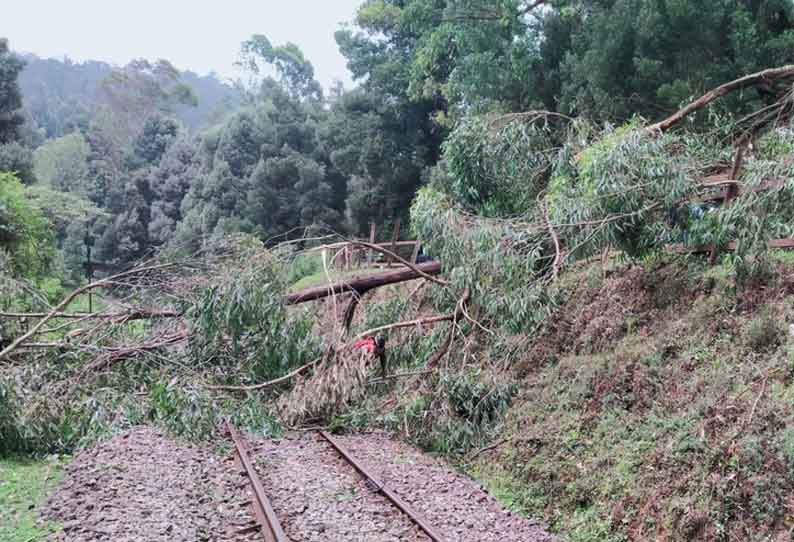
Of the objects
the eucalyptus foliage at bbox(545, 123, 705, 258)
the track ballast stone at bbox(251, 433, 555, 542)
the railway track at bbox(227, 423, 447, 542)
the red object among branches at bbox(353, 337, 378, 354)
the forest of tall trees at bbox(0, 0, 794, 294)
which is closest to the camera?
the railway track at bbox(227, 423, 447, 542)

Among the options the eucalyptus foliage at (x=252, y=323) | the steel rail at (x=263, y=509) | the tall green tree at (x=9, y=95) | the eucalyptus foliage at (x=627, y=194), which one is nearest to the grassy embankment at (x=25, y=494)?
the steel rail at (x=263, y=509)

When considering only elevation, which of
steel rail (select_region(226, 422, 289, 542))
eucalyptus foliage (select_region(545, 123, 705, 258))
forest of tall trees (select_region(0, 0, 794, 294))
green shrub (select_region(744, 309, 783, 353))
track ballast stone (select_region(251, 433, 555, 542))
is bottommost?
track ballast stone (select_region(251, 433, 555, 542))

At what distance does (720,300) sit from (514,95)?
1193 cm

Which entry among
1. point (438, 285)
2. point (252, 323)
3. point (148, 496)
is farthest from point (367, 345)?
point (148, 496)

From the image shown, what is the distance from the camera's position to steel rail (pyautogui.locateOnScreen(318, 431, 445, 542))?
5961 millimetres

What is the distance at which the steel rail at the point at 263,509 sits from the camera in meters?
5.61

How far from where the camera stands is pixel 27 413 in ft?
26.3

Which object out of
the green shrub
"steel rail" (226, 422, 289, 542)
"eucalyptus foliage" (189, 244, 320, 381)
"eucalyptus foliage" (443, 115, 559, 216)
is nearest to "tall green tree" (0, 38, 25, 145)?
"eucalyptus foliage" (189, 244, 320, 381)

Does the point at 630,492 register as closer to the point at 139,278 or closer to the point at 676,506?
the point at 676,506

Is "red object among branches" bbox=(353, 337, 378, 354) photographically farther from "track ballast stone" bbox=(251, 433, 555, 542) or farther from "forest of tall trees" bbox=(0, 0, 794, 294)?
"forest of tall trees" bbox=(0, 0, 794, 294)

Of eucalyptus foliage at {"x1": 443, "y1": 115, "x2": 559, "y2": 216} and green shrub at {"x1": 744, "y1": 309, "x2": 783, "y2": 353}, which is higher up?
eucalyptus foliage at {"x1": 443, "y1": 115, "x2": 559, "y2": 216}

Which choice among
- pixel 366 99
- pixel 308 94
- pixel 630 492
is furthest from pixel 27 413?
pixel 308 94

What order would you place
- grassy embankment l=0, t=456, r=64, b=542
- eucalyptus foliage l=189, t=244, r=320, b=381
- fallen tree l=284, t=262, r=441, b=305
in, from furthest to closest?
fallen tree l=284, t=262, r=441, b=305, eucalyptus foliage l=189, t=244, r=320, b=381, grassy embankment l=0, t=456, r=64, b=542

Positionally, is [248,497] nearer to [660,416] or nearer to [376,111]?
[660,416]
